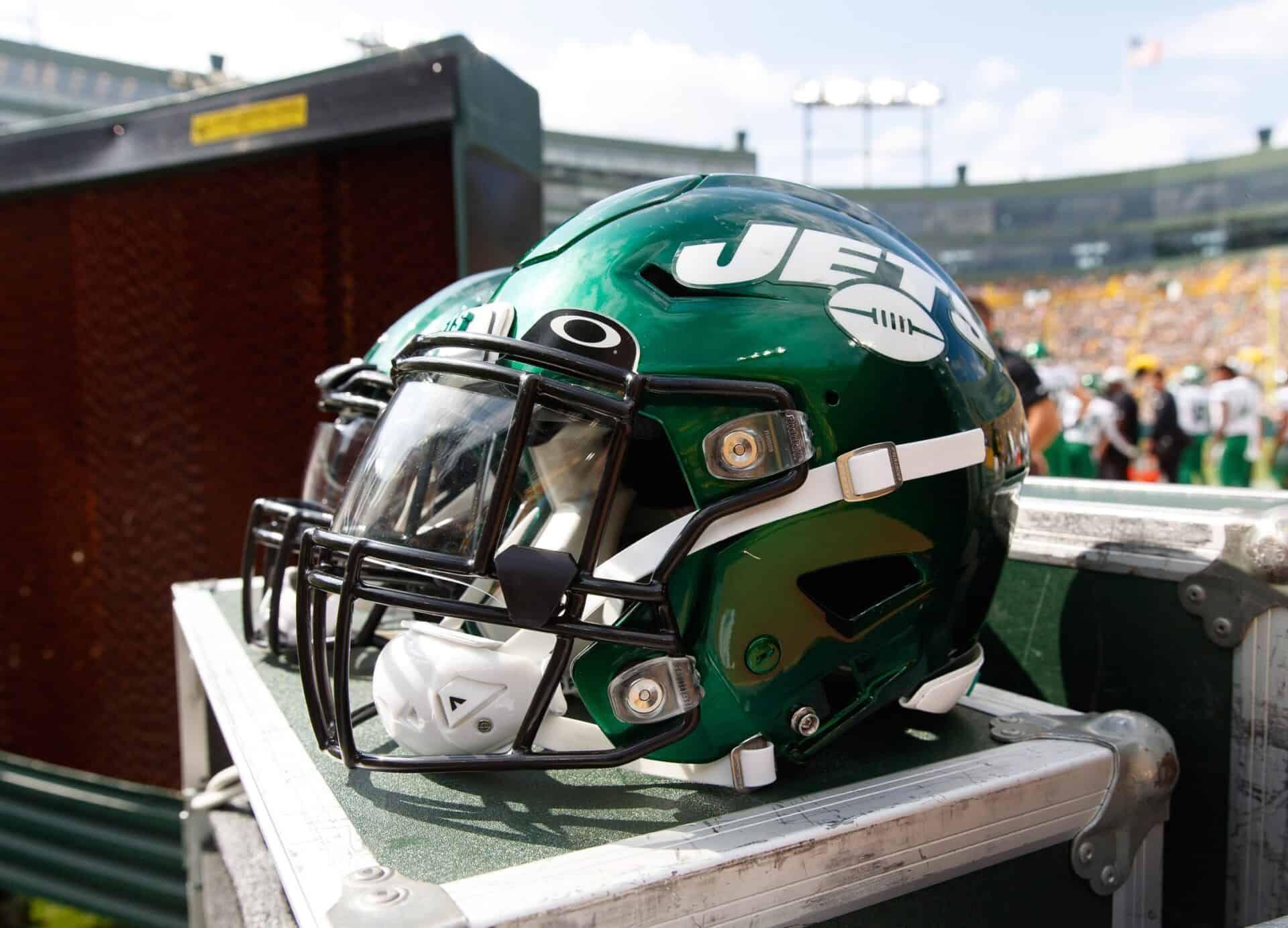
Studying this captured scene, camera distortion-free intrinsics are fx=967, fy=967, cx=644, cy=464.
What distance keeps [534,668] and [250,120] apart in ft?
6.86

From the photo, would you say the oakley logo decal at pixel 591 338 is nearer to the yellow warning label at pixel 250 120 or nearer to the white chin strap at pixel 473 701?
the white chin strap at pixel 473 701

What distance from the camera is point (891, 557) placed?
1065mm

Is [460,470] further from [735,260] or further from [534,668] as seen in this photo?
[735,260]

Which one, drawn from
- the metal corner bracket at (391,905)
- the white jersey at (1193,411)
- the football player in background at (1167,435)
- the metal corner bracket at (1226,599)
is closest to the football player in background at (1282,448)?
the white jersey at (1193,411)

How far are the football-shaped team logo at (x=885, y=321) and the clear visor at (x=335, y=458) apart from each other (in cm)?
85

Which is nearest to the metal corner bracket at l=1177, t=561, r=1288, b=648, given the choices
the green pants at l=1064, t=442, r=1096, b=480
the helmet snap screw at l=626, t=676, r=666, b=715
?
the helmet snap screw at l=626, t=676, r=666, b=715

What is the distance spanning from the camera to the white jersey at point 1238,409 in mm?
7758

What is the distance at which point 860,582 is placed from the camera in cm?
109

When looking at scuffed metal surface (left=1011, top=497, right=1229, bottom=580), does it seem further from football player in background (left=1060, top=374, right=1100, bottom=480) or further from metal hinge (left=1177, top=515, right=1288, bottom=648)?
football player in background (left=1060, top=374, right=1100, bottom=480)

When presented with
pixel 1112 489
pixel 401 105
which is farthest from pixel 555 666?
pixel 401 105

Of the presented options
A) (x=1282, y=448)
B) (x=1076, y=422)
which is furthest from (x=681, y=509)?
(x=1282, y=448)

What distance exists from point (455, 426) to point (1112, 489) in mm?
1061

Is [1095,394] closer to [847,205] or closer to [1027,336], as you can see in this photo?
[847,205]

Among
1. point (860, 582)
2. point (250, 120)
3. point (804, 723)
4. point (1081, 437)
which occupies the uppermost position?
point (250, 120)
